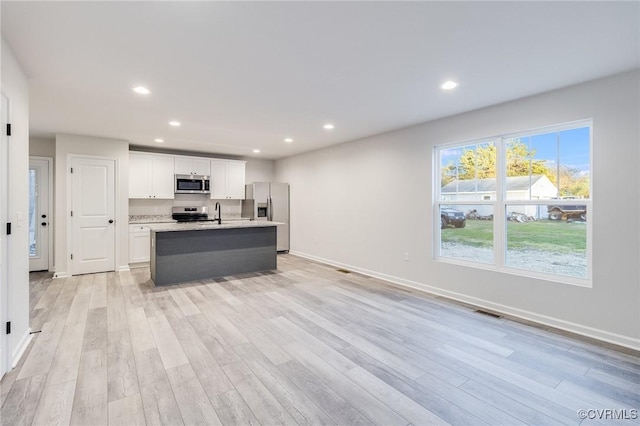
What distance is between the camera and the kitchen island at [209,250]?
4.80 metres

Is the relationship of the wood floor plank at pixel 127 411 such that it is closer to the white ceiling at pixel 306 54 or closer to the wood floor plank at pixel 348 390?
the wood floor plank at pixel 348 390

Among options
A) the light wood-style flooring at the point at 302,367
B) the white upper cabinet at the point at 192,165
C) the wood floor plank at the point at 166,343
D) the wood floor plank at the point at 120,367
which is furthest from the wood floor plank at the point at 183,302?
the white upper cabinet at the point at 192,165

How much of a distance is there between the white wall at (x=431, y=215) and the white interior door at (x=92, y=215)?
3.90 meters

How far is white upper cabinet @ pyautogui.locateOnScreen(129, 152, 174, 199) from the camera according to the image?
246 inches

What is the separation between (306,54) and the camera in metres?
2.52

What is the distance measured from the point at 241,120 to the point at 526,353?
4306 millimetres

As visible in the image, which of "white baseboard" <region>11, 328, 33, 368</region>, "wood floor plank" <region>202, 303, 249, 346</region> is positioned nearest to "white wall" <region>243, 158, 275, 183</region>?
"wood floor plank" <region>202, 303, 249, 346</region>

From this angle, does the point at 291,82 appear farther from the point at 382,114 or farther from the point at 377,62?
the point at 382,114

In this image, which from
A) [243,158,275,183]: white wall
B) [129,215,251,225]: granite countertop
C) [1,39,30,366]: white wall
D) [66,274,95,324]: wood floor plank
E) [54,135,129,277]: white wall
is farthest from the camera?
[243,158,275,183]: white wall

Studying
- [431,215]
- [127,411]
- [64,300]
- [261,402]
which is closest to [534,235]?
[431,215]

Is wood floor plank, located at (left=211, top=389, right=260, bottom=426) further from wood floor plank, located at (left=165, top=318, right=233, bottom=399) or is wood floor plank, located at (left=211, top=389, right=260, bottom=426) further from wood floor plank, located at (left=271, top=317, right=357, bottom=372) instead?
wood floor plank, located at (left=271, top=317, right=357, bottom=372)

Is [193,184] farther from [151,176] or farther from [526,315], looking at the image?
[526,315]

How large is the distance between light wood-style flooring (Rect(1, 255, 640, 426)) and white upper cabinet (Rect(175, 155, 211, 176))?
3.50 metres

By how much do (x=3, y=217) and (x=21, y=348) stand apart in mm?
1220
